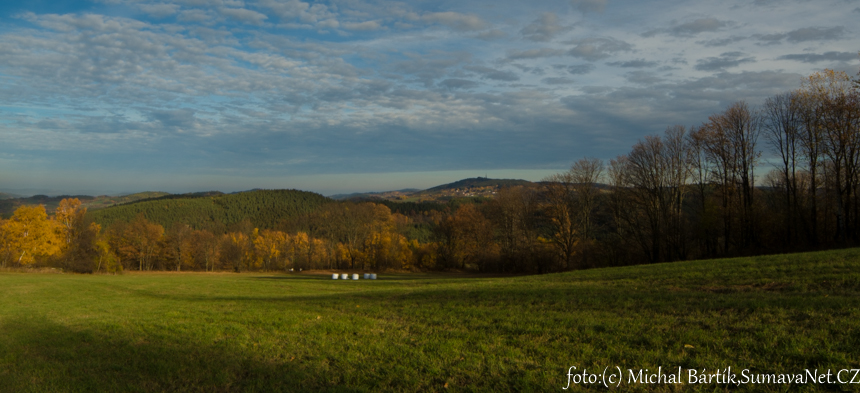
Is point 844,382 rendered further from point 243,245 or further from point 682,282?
point 243,245

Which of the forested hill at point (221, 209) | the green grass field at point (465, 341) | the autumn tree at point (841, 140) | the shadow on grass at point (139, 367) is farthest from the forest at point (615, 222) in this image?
the forested hill at point (221, 209)

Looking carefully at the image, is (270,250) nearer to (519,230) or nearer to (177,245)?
(177,245)

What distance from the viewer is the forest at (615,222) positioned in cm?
3369

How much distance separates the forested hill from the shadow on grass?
124781 mm

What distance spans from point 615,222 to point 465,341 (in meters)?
44.0

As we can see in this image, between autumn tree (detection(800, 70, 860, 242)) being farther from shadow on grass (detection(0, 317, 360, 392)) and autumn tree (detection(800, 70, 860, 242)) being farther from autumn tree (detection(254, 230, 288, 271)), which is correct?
autumn tree (detection(254, 230, 288, 271))

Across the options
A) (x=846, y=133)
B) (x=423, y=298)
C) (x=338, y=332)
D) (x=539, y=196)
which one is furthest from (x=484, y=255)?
(x=338, y=332)

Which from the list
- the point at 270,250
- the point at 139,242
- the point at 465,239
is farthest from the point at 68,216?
the point at 465,239

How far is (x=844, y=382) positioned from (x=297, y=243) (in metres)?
85.5

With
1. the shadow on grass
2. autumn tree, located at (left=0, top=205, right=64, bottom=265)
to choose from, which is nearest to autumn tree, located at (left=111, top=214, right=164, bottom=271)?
autumn tree, located at (left=0, top=205, right=64, bottom=265)

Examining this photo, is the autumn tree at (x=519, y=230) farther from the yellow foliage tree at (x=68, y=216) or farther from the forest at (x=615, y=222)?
the yellow foliage tree at (x=68, y=216)

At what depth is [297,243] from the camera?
273 ft

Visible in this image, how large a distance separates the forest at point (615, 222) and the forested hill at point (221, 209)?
6567 cm

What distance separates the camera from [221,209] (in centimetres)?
16850
